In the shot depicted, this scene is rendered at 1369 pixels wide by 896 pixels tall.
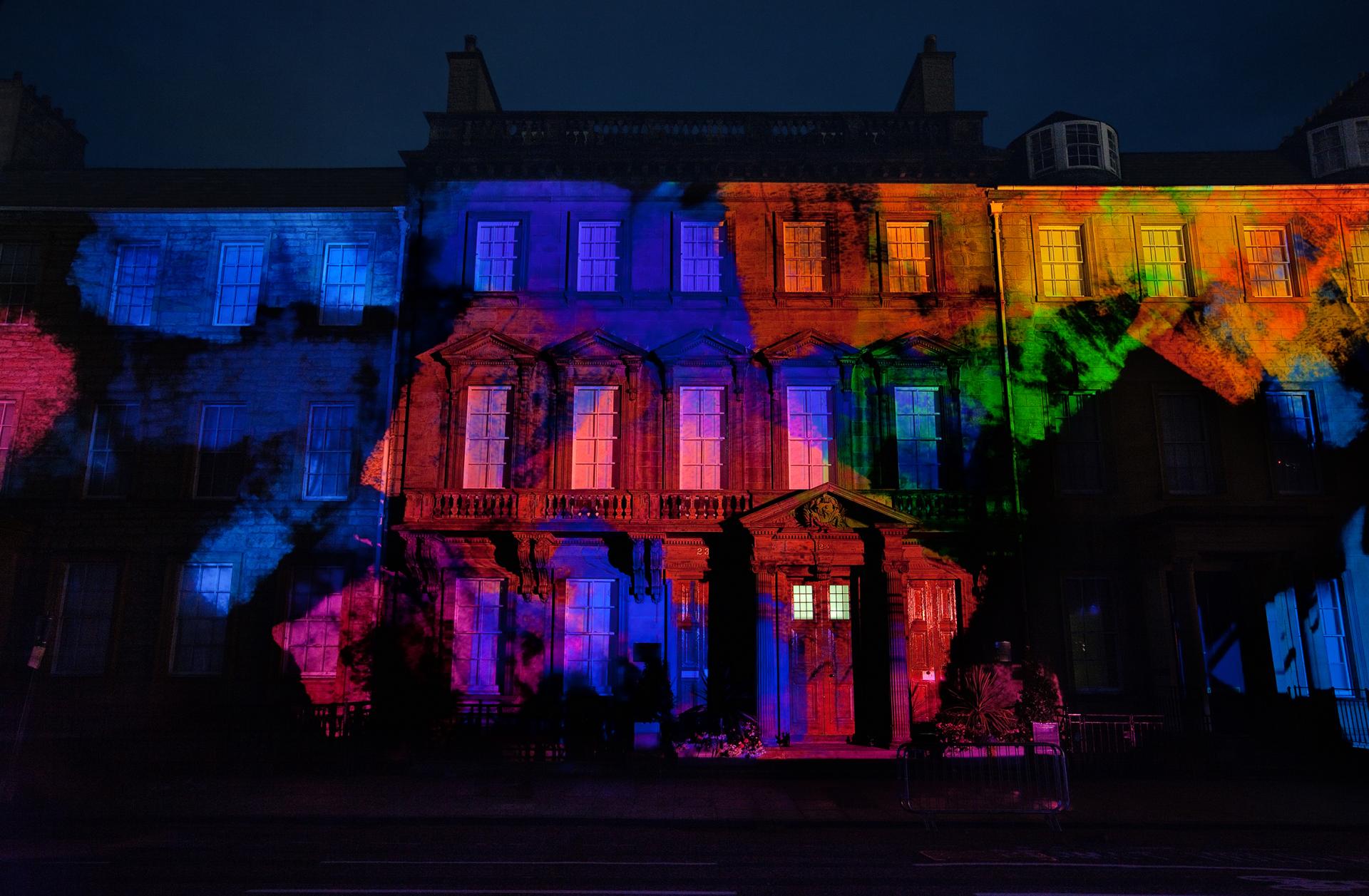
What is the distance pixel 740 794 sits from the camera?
15.2 metres

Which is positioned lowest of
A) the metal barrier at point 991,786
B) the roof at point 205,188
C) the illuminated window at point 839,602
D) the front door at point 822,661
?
the metal barrier at point 991,786

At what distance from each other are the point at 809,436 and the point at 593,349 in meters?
5.68

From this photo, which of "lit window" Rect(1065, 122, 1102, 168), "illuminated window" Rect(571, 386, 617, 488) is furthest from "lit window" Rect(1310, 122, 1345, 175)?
"illuminated window" Rect(571, 386, 617, 488)

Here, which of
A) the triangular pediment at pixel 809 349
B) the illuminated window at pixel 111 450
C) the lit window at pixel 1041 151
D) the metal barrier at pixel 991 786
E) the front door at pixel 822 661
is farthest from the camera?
the lit window at pixel 1041 151

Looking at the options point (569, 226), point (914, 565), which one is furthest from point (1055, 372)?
point (569, 226)

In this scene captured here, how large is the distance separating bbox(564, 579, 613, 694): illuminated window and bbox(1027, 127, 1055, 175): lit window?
16.5 m

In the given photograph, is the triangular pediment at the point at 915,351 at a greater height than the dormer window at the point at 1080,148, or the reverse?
the dormer window at the point at 1080,148

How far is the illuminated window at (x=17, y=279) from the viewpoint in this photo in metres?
23.1

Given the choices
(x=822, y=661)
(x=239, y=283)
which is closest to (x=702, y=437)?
(x=822, y=661)

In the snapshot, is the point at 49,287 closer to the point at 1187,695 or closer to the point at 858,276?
the point at 858,276

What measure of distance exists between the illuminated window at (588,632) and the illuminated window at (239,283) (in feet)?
36.1

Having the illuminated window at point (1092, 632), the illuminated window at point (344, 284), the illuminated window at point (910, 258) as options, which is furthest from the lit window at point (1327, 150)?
the illuminated window at point (344, 284)

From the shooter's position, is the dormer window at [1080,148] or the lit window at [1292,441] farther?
the dormer window at [1080,148]

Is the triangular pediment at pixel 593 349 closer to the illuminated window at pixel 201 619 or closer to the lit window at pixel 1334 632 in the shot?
the illuminated window at pixel 201 619
